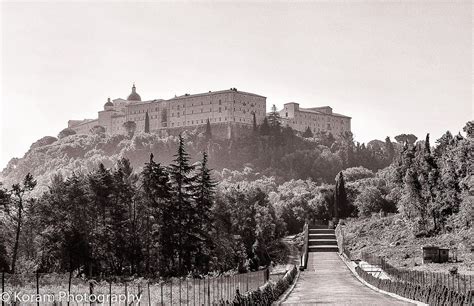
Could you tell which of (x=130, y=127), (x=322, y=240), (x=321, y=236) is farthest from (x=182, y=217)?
(x=130, y=127)

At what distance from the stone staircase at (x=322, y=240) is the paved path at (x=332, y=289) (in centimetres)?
1034

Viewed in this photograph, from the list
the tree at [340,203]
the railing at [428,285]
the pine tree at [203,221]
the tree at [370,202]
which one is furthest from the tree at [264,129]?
the railing at [428,285]

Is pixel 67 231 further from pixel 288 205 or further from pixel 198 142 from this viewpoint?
pixel 198 142

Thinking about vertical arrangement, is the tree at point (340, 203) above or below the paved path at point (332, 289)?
above

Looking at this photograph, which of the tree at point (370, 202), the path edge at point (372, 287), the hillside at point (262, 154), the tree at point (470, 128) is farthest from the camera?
the hillside at point (262, 154)

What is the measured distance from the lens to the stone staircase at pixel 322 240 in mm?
75938

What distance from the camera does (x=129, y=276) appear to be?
51.6 metres

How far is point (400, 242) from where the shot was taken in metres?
70.2

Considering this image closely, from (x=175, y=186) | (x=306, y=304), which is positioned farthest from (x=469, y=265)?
(x=175, y=186)

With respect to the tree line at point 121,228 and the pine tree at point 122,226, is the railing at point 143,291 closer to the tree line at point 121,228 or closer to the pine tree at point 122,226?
the tree line at point 121,228

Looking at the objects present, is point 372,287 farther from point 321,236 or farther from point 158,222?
point 321,236

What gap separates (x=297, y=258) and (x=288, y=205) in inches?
1575

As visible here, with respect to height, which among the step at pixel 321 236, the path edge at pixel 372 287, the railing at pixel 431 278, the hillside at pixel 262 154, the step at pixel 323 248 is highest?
the hillside at pixel 262 154

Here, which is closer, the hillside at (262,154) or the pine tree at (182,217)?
the pine tree at (182,217)
